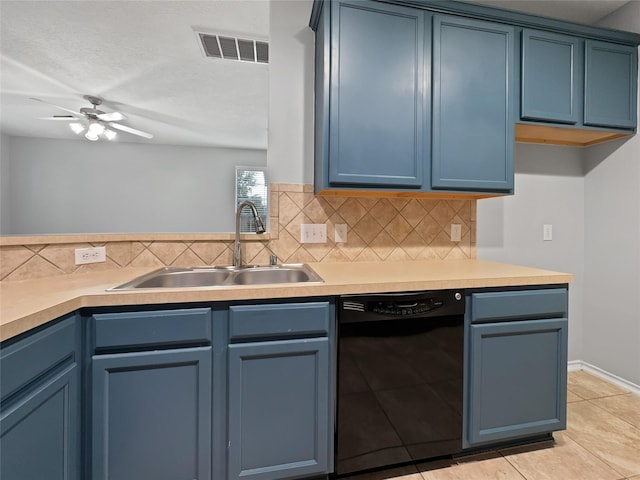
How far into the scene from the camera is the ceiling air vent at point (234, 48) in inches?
69.1

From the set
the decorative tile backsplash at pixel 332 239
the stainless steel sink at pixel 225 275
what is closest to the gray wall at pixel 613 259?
the decorative tile backsplash at pixel 332 239

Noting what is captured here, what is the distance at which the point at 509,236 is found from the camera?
7.66 ft

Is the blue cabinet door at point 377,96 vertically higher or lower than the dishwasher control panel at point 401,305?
higher

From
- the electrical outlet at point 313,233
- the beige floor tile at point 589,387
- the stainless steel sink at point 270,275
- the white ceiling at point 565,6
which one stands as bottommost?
the beige floor tile at point 589,387

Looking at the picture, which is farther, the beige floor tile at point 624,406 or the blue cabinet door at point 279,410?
the beige floor tile at point 624,406

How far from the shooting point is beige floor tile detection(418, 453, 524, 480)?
144 centimetres

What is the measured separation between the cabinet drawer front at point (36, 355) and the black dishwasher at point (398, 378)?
984mm

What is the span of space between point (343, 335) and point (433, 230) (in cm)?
114

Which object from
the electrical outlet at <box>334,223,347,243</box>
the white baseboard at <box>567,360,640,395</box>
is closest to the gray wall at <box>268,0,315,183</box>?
the electrical outlet at <box>334,223,347,243</box>

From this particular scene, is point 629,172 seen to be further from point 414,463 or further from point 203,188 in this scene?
point 203,188

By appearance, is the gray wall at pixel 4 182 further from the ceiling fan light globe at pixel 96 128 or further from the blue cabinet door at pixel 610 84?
the blue cabinet door at pixel 610 84

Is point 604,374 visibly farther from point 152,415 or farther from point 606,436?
point 152,415

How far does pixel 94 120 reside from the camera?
63.3 inches

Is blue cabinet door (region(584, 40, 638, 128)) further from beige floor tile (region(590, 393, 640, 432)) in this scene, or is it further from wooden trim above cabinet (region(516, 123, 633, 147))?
beige floor tile (region(590, 393, 640, 432))
